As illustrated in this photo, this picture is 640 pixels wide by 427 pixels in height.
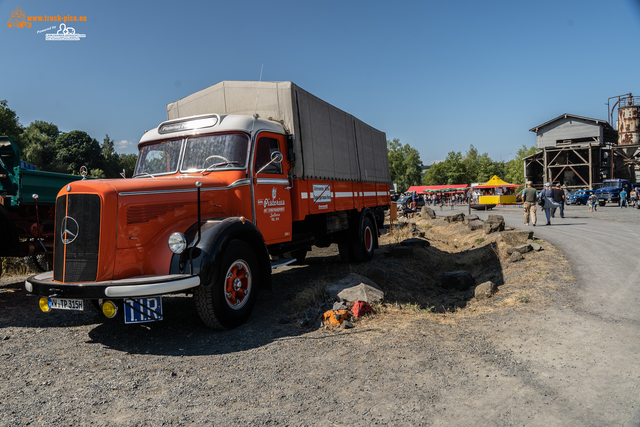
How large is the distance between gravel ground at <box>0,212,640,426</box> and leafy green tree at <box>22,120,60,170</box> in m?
56.1

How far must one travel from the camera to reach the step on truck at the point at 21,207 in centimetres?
675

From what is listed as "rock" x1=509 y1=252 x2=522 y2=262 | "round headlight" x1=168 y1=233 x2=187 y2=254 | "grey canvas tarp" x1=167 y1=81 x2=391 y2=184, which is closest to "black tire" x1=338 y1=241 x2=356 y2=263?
"grey canvas tarp" x1=167 y1=81 x2=391 y2=184

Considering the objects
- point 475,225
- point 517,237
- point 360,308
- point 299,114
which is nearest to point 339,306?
point 360,308

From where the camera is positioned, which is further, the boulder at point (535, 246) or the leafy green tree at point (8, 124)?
the leafy green tree at point (8, 124)

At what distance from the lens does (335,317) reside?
5160 millimetres

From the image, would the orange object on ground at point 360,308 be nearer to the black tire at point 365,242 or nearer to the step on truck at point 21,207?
the black tire at point 365,242

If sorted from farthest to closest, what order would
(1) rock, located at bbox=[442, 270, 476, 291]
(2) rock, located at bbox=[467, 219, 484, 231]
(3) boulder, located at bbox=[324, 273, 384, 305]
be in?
1. (2) rock, located at bbox=[467, 219, 484, 231]
2. (1) rock, located at bbox=[442, 270, 476, 291]
3. (3) boulder, located at bbox=[324, 273, 384, 305]

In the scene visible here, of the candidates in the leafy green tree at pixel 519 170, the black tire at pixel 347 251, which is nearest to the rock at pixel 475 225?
the black tire at pixel 347 251

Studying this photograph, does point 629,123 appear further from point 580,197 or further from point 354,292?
point 354,292

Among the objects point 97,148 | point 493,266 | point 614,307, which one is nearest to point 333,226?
point 493,266

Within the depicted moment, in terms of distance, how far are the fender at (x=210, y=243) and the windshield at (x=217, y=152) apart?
1.06 m

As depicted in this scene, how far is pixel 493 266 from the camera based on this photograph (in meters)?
9.64

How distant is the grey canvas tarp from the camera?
6.90 meters

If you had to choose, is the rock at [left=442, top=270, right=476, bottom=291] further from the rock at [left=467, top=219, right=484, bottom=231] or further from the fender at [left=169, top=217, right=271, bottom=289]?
the rock at [left=467, top=219, right=484, bottom=231]
